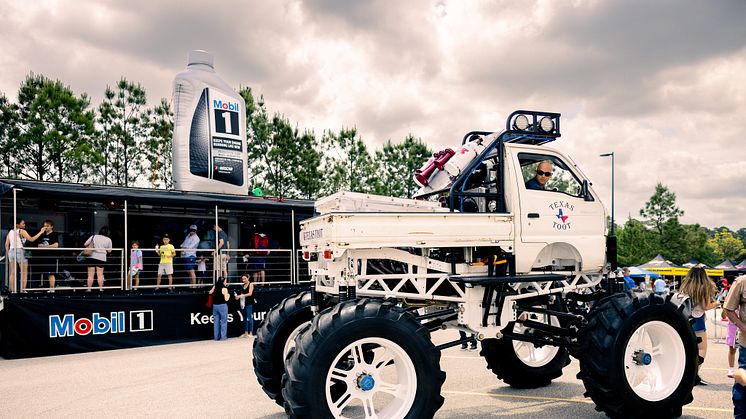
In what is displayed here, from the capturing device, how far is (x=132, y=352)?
12.2m

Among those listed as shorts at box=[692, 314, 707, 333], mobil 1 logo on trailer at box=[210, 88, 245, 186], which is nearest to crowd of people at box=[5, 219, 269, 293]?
mobil 1 logo on trailer at box=[210, 88, 245, 186]

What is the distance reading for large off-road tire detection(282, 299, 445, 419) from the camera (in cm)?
458

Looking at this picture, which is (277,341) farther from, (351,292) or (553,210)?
(553,210)

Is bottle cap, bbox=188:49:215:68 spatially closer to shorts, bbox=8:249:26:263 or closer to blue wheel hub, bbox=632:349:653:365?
shorts, bbox=8:249:26:263

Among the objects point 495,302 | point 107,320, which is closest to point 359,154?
point 107,320

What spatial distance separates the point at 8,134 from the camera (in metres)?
26.7

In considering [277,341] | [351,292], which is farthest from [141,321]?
[351,292]

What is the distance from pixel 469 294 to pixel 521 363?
2.13 meters

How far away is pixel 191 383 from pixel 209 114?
11.6 metres

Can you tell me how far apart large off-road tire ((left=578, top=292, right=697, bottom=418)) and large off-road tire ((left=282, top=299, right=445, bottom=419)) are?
66.9 inches

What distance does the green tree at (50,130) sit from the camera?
26.6m

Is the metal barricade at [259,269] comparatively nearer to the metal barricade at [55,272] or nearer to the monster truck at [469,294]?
the metal barricade at [55,272]

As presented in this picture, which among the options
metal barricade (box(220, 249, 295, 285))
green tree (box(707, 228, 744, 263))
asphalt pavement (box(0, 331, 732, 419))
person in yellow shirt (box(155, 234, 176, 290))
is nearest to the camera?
asphalt pavement (box(0, 331, 732, 419))

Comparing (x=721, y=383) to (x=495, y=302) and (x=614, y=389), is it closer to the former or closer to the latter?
(x=614, y=389)
